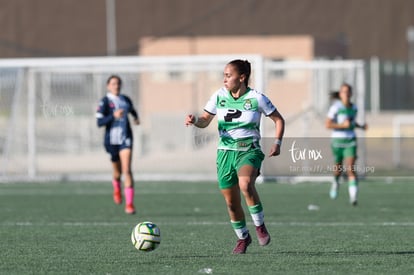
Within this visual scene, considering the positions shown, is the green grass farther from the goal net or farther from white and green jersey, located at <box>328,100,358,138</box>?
the goal net

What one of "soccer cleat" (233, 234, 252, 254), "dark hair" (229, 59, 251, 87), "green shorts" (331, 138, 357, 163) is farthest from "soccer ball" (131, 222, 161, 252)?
"green shorts" (331, 138, 357, 163)

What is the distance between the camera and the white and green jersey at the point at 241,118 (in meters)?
11.8

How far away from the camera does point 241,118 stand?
11844mm

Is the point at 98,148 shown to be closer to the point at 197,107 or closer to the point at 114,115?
the point at 197,107

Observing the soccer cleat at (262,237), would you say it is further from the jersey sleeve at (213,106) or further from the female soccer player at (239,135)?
the jersey sleeve at (213,106)

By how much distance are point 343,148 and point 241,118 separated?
815 centimetres

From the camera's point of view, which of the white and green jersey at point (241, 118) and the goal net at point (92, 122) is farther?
the goal net at point (92, 122)

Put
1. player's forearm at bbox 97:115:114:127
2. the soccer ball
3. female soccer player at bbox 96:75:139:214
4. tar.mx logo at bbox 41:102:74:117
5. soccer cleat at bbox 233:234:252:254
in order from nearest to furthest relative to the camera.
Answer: the soccer ball < soccer cleat at bbox 233:234:252:254 < female soccer player at bbox 96:75:139:214 < player's forearm at bbox 97:115:114:127 < tar.mx logo at bbox 41:102:74:117

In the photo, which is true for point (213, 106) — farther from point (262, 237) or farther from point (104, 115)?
point (104, 115)

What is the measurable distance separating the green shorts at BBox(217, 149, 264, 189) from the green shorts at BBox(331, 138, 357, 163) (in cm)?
780

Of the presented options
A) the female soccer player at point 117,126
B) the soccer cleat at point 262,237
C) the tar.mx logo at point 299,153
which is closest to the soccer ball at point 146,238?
the soccer cleat at point 262,237

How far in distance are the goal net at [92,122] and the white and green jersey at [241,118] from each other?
13.7 meters

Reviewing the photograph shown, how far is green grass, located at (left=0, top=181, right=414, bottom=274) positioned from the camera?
1088cm

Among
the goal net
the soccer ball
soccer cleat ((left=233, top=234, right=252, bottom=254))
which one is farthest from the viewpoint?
the goal net
